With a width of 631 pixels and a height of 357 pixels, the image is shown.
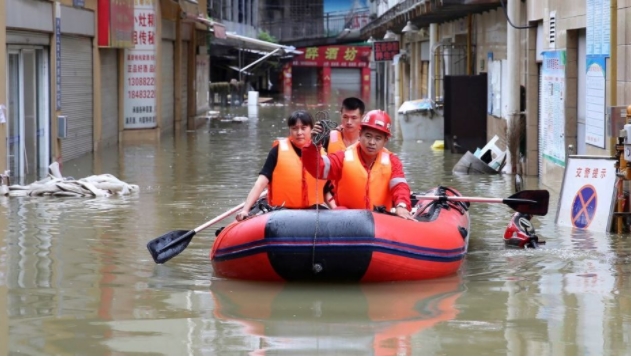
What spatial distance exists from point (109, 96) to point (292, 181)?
1610cm

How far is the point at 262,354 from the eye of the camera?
7102 mm

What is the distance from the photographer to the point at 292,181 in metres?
10.2

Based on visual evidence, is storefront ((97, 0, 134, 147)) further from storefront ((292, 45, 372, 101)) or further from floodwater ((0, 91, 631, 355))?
storefront ((292, 45, 372, 101))

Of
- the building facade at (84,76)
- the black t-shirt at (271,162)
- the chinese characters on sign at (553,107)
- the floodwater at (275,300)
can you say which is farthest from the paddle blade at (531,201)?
the building facade at (84,76)

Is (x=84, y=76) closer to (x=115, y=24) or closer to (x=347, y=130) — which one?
(x=115, y=24)

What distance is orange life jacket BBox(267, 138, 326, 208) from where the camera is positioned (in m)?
10.2

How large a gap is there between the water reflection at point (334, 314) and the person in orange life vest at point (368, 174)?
762 mm

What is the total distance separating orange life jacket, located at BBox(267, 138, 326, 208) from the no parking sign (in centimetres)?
354

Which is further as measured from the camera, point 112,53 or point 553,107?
point 112,53

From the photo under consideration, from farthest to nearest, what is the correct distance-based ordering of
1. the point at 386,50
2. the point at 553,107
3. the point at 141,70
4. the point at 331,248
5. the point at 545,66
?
the point at 386,50
the point at 141,70
the point at 545,66
the point at 553,107
the point at 331,248

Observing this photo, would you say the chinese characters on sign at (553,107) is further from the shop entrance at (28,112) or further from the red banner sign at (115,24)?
the red banner sign at (115,24)

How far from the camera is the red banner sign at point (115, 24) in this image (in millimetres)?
23734

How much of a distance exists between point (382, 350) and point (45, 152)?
1365 cm

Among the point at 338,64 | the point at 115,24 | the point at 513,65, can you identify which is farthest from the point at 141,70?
the point at 338,64
